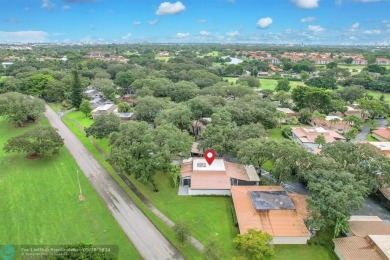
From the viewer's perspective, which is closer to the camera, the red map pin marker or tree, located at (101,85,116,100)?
the red map pin marker

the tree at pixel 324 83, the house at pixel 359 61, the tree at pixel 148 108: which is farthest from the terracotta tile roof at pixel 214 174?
the house at pixel 359 61

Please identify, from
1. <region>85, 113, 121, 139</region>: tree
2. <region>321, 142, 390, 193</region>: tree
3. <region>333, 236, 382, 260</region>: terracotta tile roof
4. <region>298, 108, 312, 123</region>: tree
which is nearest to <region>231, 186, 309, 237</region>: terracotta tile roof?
<region>333, 236, 382, 260</region>: terracotta tile roof

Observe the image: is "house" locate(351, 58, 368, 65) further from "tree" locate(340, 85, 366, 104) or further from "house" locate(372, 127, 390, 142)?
"house" locate(372, 127, 390, 142)

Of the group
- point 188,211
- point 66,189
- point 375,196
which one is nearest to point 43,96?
point 66,189

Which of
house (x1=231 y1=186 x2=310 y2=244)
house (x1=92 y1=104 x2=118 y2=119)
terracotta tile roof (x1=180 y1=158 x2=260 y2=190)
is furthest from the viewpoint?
house (x1=92 y1=104 x2=118 y2=119)

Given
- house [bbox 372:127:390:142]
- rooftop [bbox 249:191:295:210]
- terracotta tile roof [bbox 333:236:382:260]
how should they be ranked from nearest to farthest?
1. terracotta tile roof [bbox 333:236:382:260]
2. rooftop [bbox 249:191:295:210]
3. house [bbox 372:127:390:142]

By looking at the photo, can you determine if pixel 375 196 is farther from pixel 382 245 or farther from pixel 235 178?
pixel 235 178
